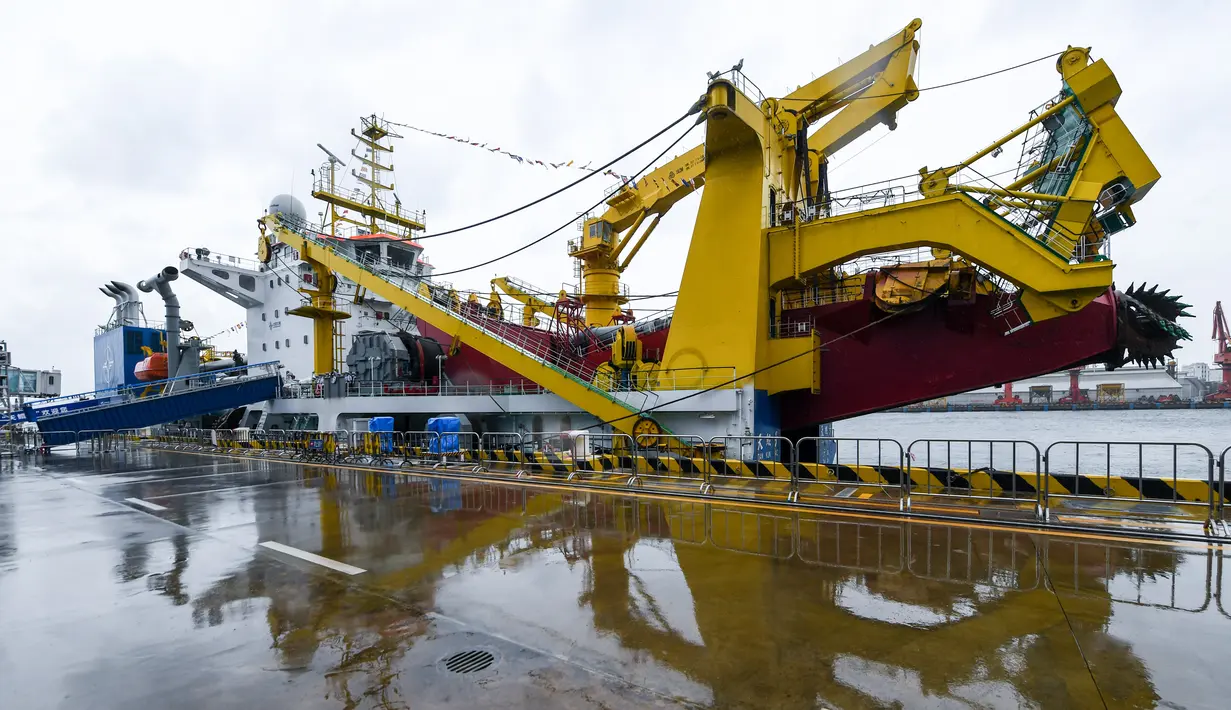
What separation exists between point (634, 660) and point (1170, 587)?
4.88m

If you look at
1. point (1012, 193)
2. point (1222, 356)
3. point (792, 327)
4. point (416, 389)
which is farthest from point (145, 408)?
point (1222, 356)

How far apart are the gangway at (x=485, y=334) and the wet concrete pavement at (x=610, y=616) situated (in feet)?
24.3

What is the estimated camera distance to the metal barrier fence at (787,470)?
7988 millimetres

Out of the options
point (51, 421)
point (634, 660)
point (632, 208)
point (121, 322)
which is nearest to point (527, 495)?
point (634, 660)

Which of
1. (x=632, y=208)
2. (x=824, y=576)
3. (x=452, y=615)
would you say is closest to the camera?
(x=452, y=615)

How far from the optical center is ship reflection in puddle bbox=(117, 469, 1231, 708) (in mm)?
3660

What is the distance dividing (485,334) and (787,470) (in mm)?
10964

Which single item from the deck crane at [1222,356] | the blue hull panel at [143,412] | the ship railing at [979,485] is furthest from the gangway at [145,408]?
the deck crane at [1222,356]

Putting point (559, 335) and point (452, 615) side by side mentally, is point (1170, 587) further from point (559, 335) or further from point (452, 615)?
point (559, 335)

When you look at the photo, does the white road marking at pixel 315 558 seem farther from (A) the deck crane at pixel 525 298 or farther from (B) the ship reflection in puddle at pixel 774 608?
(A) the deck crane at pixel 525 298

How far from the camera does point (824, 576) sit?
18.5 ft

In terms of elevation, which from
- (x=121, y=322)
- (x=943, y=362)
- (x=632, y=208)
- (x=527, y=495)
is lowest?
(x=527, y=495)

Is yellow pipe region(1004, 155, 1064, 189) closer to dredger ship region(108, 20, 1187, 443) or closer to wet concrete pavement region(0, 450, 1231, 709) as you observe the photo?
dredger ship region(108, 20, 1187, 443)

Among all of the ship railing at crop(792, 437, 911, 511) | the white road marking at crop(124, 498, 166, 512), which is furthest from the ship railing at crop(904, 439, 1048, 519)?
the white road marking at crop(124, 498, 166, 512)
